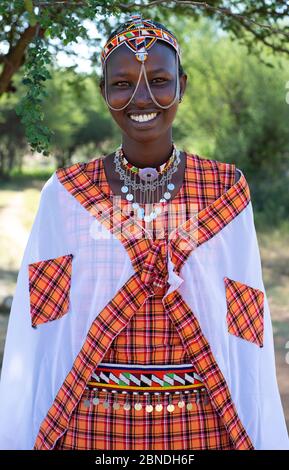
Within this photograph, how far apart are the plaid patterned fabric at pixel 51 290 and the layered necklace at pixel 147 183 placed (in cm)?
→ 26

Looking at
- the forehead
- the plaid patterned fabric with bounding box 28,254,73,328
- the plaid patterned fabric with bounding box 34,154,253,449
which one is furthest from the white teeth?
the plaid patterned fabric with bounding box 28,254,73,328

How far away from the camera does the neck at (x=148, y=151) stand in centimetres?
222

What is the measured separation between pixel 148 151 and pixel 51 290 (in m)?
0.52

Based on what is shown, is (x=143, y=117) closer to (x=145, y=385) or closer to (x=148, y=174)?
(x=148, y=174)

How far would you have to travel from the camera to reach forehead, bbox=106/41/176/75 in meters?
2.12

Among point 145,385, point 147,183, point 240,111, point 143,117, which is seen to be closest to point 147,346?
point 145,385

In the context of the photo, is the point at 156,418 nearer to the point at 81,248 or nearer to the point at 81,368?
the point at 81,368

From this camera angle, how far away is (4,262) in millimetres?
12008

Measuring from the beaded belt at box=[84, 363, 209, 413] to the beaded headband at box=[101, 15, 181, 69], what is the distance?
2.96ft

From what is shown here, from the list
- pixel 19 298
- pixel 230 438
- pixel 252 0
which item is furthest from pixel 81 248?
pixel 252 0

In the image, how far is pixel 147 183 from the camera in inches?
87.9

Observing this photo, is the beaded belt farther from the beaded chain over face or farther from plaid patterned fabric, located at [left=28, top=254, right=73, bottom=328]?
the beaded chain over face
